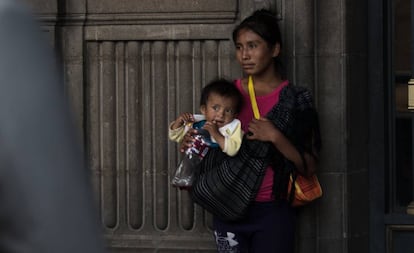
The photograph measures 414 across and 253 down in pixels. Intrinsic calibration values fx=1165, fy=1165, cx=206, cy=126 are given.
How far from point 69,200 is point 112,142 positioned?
5859mm

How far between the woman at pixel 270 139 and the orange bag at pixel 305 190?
2.6 inches

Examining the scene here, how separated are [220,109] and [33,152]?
182 inches

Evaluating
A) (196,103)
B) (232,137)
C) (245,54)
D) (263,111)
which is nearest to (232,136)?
(232,137)

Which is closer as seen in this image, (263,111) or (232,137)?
(232,137)

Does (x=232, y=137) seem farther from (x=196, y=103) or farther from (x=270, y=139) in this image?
(x=196, y=103)

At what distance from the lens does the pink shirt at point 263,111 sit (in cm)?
642

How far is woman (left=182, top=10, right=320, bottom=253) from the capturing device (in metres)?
6.38

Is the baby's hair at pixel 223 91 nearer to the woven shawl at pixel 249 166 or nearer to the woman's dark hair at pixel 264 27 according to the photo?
the woven shawl at pixel 249 166

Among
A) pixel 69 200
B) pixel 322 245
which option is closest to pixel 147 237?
pixel 322 245

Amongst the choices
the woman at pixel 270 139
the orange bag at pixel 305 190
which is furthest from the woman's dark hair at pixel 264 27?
the orange bag at pixel 305 190

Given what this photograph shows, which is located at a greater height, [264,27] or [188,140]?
[264,27]

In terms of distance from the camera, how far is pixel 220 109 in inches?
244

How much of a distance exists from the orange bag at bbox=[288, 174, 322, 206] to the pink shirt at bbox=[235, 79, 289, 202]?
133 mm

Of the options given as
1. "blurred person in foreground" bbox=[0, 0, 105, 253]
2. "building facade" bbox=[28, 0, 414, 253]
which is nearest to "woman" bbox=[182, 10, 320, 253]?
"building facade" bbox=[28, 0, 414, 253]
